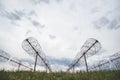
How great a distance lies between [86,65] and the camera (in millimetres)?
16766

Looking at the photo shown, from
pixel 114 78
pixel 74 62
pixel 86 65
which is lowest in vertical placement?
pixel 114 78

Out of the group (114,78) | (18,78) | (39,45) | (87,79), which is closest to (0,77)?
(18,78)

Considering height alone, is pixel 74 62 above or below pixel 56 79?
above

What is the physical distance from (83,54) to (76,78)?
33.6 ft

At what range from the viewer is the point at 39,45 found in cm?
1722

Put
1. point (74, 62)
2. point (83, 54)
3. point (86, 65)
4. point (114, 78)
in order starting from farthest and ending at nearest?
point (74, 62) < point (83, 54) < point (86, 65) < point (114, 78)

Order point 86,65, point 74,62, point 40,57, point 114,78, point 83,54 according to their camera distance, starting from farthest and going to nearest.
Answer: point 74,62, point 40,57, point 83,54, point 86,65, point 114,78

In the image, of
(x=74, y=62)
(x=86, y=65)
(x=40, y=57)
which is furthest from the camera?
(x=74, y=62)

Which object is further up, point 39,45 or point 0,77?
point 39,45

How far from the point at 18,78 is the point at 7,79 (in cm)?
53

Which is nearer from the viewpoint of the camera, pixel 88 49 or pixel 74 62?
pixel 88 49

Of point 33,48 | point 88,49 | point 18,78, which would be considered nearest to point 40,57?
point 33,48

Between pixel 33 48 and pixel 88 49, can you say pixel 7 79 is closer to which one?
pixel 33 48

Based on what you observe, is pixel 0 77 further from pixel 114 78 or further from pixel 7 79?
pixel 114 78
